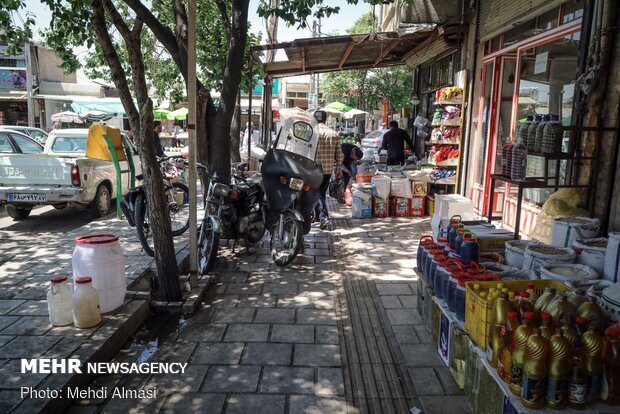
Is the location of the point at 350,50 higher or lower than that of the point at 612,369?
higher

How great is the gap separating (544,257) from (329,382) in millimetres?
1889

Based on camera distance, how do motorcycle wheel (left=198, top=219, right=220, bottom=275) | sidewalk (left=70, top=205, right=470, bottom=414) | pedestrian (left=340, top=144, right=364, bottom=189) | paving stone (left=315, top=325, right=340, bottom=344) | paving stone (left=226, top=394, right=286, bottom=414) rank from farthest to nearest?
pedestrian (left=340, top=144, right=364, bottom=189)
motorcycle wheel (left=198, top=219, right=220, bottom=275)
paving stone (left=315, top=325, right=340, bottom=344)
sidewalk (left=70, top=205, right=470, bottom=414)
paving stone (left=226, top=394, right=286, bottom=414)

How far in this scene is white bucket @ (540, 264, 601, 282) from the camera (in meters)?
3.14

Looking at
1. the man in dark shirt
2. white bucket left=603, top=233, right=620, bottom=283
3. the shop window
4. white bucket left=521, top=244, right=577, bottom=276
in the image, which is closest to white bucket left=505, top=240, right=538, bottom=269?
white bucket left=521, top=244, right=577, bottom=276

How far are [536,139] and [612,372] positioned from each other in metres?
2.80

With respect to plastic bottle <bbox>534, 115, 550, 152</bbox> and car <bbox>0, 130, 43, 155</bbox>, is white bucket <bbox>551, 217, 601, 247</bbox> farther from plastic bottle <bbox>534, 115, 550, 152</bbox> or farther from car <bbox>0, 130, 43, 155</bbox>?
car <bbox>0, 130, 43, 155</bbox>

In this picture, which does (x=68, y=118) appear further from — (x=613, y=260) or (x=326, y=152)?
(x=613, y=260)

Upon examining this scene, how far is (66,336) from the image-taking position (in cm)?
360

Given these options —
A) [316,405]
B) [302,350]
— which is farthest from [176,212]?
[316,405]

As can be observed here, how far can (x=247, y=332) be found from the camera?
409 cm

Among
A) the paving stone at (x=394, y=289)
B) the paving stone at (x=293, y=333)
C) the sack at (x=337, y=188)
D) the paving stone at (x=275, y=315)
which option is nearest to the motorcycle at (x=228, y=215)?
the paving stone at (x=275, y=315)

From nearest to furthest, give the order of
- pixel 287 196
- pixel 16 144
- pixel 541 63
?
pixel 287 196
pixel 541 63
pixel 16 144

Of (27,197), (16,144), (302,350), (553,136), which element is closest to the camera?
(302,350)

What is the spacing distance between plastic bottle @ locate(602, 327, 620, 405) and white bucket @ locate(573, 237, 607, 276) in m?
1.36
